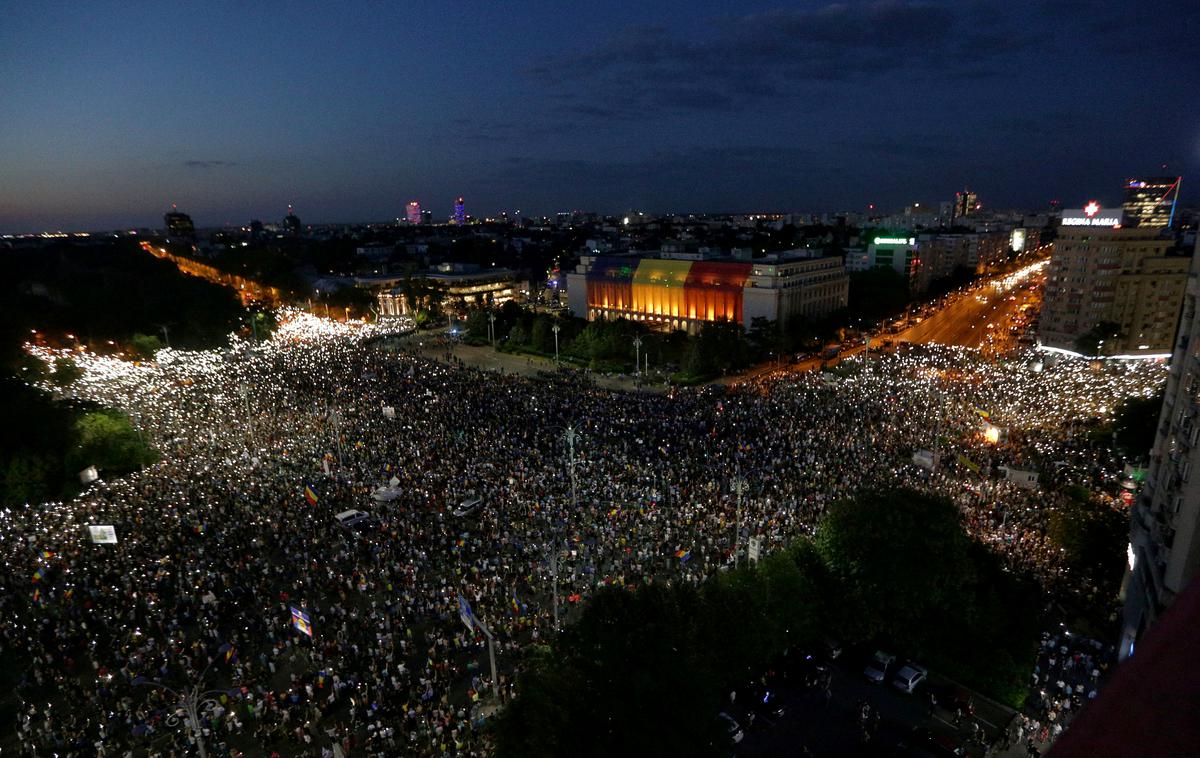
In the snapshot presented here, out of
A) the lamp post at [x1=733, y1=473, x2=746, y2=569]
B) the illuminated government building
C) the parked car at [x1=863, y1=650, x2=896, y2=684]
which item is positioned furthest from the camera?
the illuminated government building

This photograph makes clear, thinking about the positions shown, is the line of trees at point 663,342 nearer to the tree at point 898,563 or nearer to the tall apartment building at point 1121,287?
the tall apartment building at point 1121,287

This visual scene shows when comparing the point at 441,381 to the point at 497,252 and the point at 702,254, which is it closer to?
the point at 702,254

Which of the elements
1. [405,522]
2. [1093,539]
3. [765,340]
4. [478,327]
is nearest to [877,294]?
[765,340]

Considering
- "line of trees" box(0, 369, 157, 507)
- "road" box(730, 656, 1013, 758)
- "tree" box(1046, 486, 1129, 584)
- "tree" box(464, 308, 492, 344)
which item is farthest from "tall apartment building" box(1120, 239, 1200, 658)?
"tree" box(464, 308, 492, 344)

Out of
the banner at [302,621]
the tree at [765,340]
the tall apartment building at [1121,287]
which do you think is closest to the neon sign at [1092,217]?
the tall apartment building at [1121,287]

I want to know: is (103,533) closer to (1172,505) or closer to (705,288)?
(1172,505)

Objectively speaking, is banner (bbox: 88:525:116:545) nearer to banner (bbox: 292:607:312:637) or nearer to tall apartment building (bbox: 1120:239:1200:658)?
banner (bbox: 292:607:312:637)

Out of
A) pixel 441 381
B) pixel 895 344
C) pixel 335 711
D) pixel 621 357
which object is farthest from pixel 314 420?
pixel 895 344
